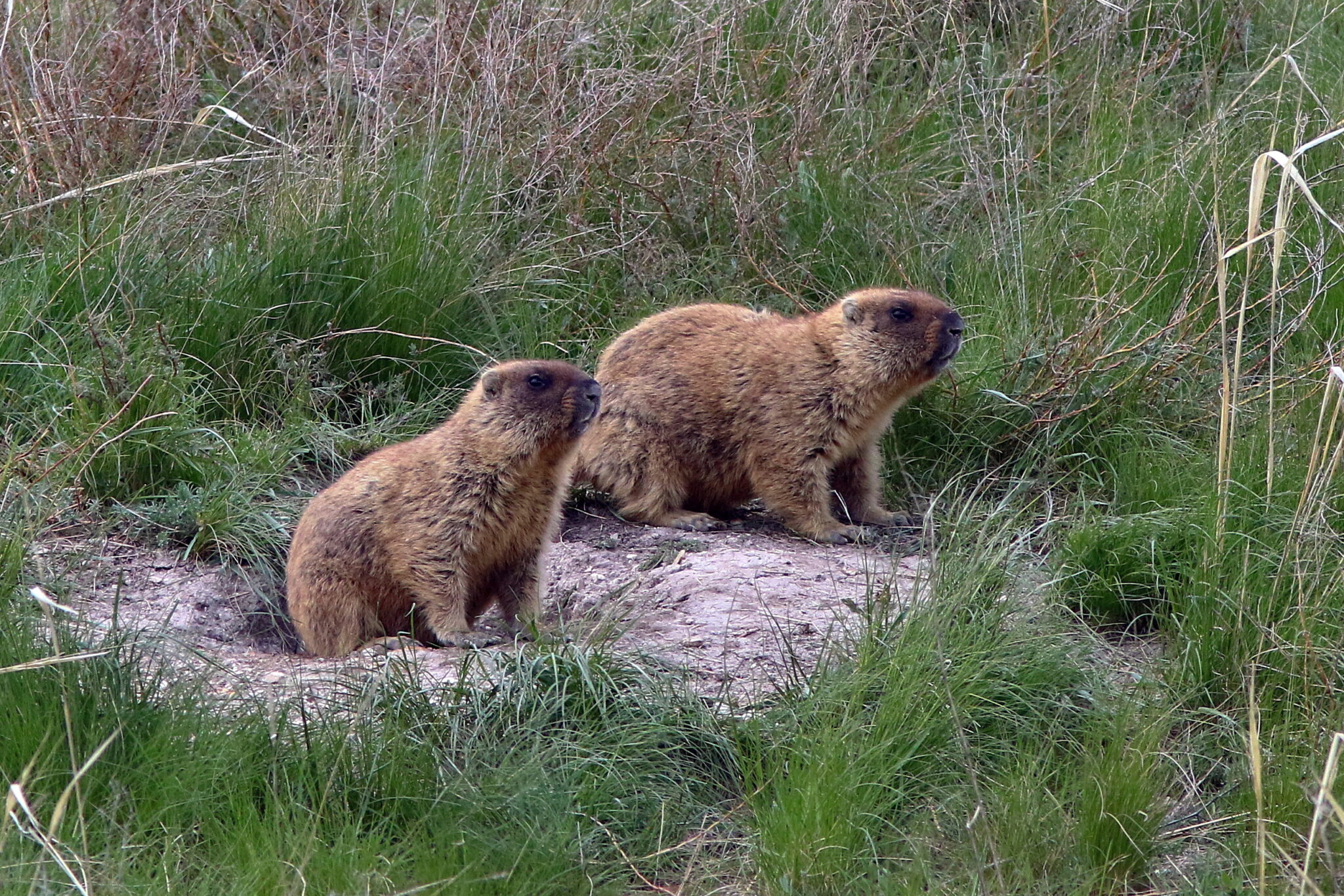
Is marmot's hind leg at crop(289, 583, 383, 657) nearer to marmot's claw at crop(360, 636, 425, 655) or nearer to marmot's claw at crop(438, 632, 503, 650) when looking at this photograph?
marmot's claw at crop(360, 636, 425, 655)

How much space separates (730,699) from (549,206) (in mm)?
3492

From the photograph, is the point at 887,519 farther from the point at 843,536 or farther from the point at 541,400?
the point at 541,400

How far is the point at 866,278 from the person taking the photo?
6.91 metres

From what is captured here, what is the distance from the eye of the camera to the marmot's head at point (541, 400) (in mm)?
5160

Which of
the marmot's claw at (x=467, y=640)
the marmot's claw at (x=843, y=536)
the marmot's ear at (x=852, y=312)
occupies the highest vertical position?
the marmot's ear at (x=852, y=312)

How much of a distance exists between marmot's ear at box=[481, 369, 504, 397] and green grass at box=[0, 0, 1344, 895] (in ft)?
3.30

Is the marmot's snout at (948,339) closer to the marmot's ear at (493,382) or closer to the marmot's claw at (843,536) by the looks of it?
the marmot's claw at (843,536)

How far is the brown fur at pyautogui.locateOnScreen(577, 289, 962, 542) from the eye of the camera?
5.97 meters

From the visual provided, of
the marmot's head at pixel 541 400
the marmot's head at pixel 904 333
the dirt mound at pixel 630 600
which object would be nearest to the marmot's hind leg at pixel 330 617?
the dirt mound at pixel 630 600

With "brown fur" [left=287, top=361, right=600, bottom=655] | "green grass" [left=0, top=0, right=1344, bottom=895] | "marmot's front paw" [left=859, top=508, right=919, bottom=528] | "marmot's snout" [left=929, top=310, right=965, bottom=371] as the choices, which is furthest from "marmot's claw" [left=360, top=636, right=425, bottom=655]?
"marmot's snout" [left=929, top=310, right=965, bottom=371]

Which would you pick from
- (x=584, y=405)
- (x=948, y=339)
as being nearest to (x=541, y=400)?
(x=584, y=405)

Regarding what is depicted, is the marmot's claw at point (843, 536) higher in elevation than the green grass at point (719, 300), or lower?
lower

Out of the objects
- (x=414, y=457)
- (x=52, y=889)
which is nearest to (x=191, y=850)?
(x=52, y=889)

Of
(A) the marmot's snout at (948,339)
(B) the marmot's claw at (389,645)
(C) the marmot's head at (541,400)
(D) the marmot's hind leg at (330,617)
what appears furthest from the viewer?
(A) the marmot's snout at (948,339)
